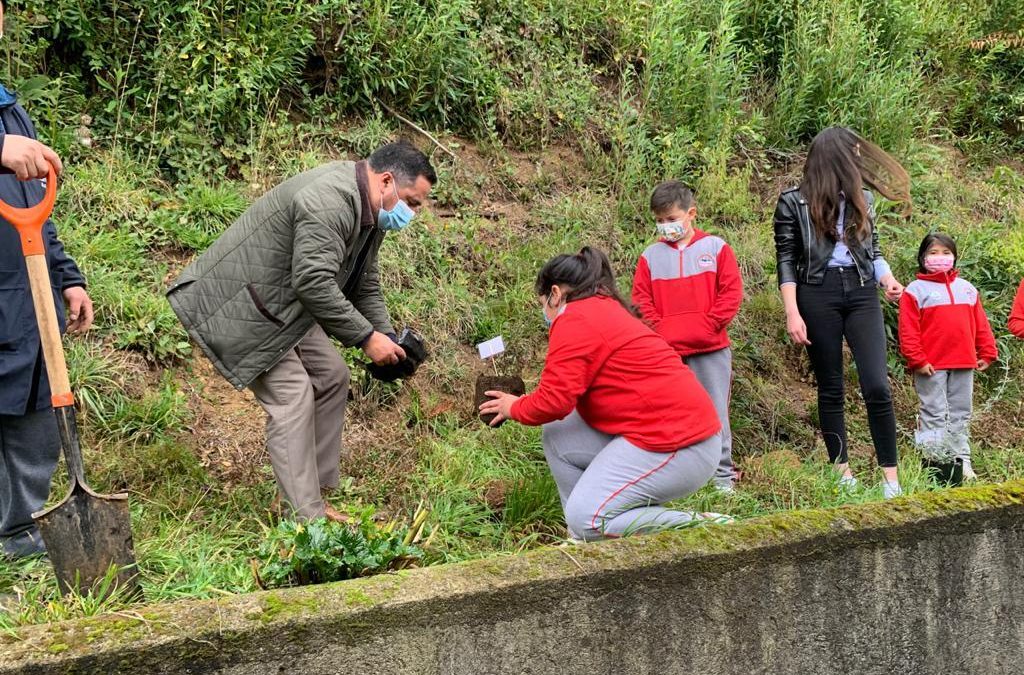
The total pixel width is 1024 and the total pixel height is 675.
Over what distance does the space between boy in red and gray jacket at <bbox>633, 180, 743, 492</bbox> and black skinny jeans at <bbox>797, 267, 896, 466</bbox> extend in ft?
1.41

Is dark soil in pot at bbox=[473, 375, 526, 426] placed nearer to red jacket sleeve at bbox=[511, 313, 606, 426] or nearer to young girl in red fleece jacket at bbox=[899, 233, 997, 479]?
red jacket sleeve at bbox=[511, 313, 606, 426]

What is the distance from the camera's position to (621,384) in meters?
3.74

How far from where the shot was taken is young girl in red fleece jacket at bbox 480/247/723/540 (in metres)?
3.66

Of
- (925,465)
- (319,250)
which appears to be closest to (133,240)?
(319,250)

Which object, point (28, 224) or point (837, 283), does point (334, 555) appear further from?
point (837, 283)

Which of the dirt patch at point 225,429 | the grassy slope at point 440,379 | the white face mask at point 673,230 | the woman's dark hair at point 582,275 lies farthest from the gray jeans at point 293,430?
the white face mask at point 673,230

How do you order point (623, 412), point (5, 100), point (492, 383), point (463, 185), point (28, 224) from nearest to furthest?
1. point (28, 224)
2. point (5, 100)
3. point (623, 412)
4. point (492, 383)
5. point (463, 185)

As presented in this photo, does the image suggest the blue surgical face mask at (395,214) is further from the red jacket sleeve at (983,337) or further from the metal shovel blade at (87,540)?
the red jacket sleeve at (983,337)

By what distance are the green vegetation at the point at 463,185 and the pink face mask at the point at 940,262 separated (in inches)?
44.8

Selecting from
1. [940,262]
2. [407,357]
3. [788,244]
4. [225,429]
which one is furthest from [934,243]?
[225,429]

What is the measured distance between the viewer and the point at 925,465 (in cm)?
552

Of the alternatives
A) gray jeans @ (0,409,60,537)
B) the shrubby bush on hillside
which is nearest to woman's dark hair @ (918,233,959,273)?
the shrubby bush on hillside

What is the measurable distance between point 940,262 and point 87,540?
4917 millimetres

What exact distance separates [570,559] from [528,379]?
10.0 ft
